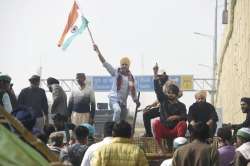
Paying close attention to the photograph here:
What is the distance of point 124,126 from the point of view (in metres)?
8.42

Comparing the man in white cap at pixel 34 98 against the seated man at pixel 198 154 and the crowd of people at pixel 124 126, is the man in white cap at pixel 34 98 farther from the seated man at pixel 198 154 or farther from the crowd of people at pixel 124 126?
the seated man at pixel 198 154

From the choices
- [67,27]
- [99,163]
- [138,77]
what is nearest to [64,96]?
[67,27]

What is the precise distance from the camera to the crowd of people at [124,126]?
832cm

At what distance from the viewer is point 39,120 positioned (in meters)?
14.3

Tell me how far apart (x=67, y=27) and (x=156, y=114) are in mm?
5409

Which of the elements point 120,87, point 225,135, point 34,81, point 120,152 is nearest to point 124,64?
point 120,87

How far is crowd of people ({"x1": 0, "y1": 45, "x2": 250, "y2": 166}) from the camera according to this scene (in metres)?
8.32

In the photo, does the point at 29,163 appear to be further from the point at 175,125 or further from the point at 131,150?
the point at 175,125

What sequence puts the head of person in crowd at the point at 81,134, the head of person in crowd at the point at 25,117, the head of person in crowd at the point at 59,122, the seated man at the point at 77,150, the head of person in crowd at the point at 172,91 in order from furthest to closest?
1. the head of person in crowd at the point at 172,91
2. the head of person in crowd at the point at 59,122
3. the head of person in crowd at the point at 81,134
4. the seated man at the point at 77,150
5. the head of person in crowd at the point at 25,117

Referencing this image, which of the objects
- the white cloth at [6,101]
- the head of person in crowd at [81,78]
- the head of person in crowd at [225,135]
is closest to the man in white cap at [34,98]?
the head of person in crowd at [81,78]

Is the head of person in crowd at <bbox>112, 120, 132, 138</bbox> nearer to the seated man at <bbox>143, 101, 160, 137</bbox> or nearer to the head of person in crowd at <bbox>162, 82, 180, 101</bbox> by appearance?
the head of person in crowd at <bbox>162, 82, 180, 101</bbox>

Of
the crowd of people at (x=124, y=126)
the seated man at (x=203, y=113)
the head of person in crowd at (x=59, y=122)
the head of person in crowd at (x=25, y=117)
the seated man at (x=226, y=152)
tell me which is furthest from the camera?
the seated man at (x=203, y=113)

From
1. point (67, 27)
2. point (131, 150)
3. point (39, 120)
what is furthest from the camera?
point (67, 27)

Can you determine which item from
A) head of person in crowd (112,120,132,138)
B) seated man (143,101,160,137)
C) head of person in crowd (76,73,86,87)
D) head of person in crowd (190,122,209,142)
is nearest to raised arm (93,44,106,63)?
head of person in crowd (76,73,86,87)
